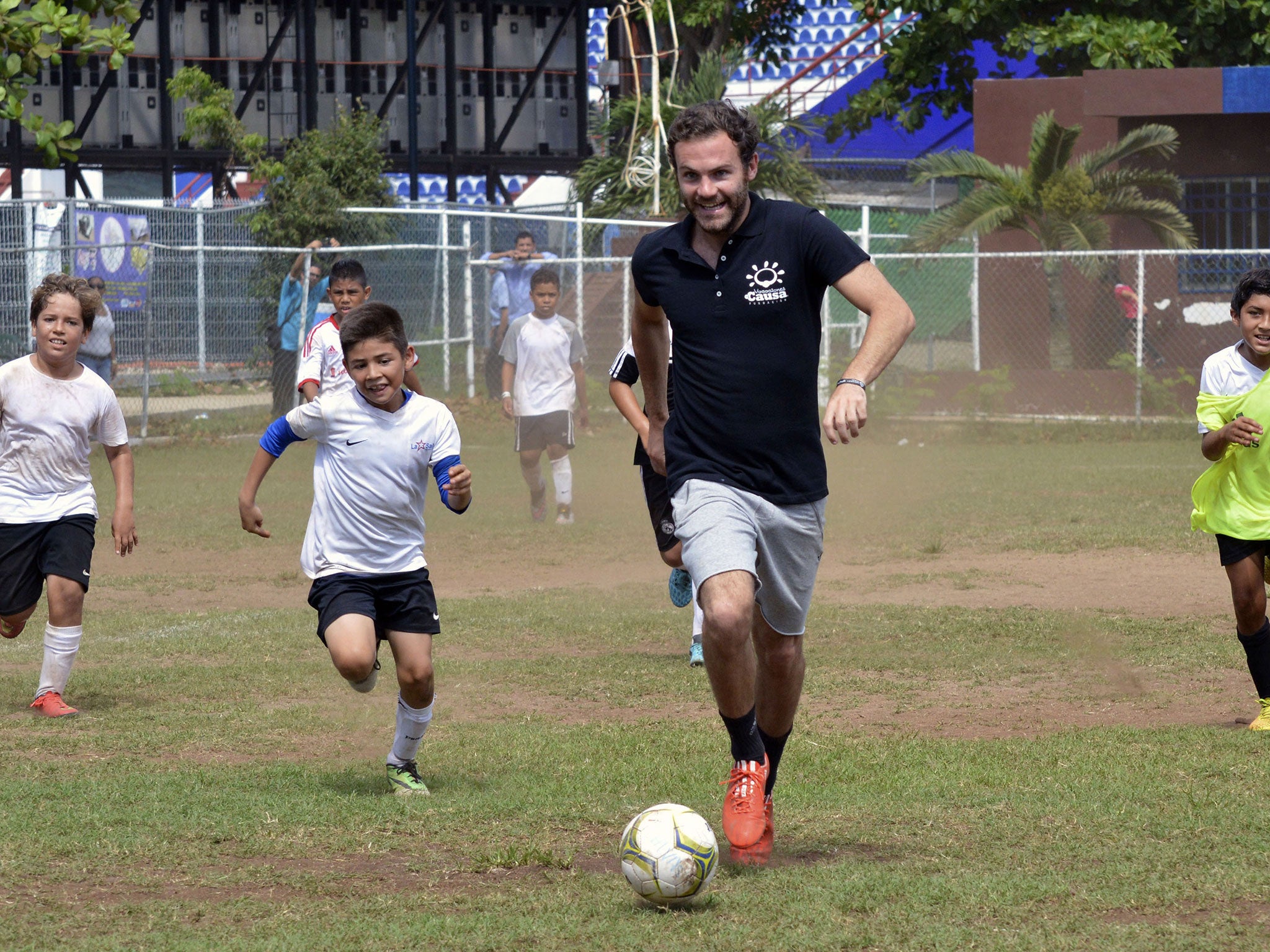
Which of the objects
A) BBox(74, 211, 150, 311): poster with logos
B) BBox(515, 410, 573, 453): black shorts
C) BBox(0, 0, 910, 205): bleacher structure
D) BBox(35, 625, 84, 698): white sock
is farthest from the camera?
BBox(0, 0, 910, 205): bleacher structure

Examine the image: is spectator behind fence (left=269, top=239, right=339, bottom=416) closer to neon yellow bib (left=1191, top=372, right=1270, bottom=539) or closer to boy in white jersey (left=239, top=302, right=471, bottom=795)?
boy in white jersey (left=239, top=302, right=471, bottom=795)

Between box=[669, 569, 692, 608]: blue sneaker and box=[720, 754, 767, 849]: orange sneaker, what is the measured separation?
9.61 feet

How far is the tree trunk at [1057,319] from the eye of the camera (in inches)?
815

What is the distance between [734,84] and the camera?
39562mm

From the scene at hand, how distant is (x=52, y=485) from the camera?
6.98 m

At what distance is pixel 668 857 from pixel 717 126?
195 cm

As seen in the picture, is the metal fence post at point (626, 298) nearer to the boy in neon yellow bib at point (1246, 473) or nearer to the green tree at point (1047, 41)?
the green tree at point (1047, 41)

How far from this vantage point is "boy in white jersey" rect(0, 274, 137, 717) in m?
6.84

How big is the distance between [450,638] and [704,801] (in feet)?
12.3

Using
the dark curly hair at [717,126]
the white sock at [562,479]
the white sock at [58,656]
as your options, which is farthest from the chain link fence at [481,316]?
the dark curly hair at [717,126]

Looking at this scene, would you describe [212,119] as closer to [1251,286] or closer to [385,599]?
[385,599]

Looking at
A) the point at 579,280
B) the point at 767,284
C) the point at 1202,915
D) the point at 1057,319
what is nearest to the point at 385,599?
the point at 767,284

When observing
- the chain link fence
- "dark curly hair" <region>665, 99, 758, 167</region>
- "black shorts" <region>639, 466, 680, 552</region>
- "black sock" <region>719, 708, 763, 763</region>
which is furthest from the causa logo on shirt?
the chain link fence

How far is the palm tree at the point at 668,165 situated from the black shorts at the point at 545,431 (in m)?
11.7
